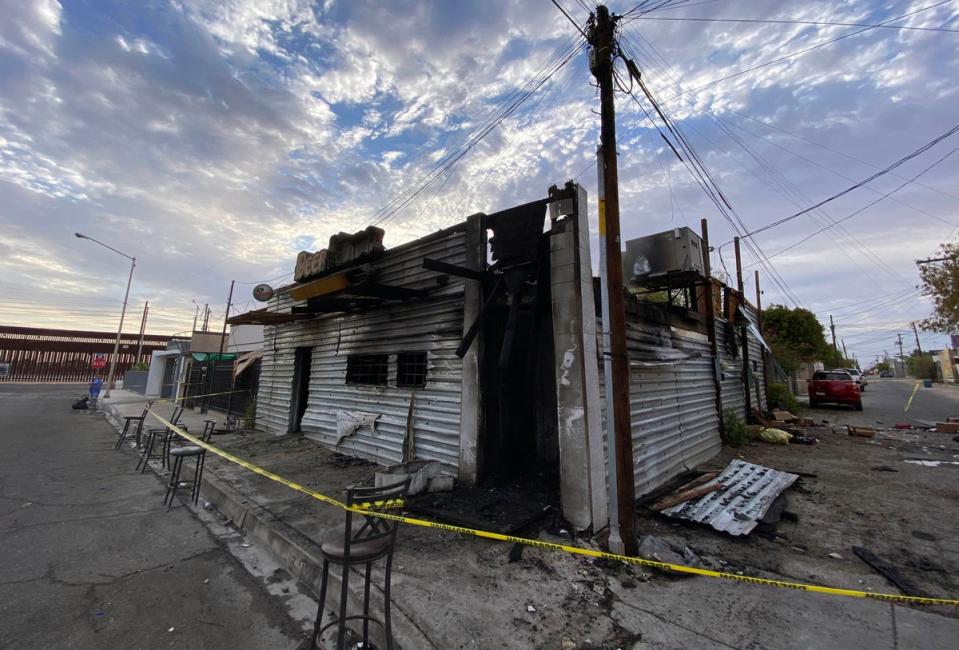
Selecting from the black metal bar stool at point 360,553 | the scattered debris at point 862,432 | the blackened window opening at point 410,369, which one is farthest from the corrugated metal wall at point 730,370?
the black metal bar stool at point 360,553

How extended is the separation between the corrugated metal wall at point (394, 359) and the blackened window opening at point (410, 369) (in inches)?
5.5

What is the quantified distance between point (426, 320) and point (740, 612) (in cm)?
588

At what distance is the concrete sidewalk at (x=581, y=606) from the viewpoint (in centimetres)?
289

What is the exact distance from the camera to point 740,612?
3238mm

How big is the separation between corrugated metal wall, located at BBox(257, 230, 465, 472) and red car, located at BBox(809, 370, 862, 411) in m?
21.5

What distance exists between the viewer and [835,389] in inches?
719

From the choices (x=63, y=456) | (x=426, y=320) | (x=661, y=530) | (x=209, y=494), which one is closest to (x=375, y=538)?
(x=661, y=530)

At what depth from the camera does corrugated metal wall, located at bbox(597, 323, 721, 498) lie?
6.46 meters

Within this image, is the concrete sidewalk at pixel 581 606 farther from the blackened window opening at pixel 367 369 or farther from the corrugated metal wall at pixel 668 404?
the blackened window opening at pixel 367 369

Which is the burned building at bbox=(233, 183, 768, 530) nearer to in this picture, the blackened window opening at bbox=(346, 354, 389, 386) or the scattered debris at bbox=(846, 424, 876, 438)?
the blackened window opening at bbox=(346, 354, 389, 386)

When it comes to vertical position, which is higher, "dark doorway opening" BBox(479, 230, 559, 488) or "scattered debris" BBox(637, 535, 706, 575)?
"dark doorway opening" BBox(479, 230, 559, 488)

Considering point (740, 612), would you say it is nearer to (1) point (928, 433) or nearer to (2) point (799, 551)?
(2) point (799, 551)

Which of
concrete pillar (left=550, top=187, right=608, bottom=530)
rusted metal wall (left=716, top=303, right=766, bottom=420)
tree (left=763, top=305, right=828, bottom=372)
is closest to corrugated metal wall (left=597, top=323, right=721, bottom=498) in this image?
concrete pillar (left=550, top=187, right=608, bottom=530)

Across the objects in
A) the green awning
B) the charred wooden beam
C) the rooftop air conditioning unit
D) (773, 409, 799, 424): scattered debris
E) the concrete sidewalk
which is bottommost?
the concrete sidewalk
